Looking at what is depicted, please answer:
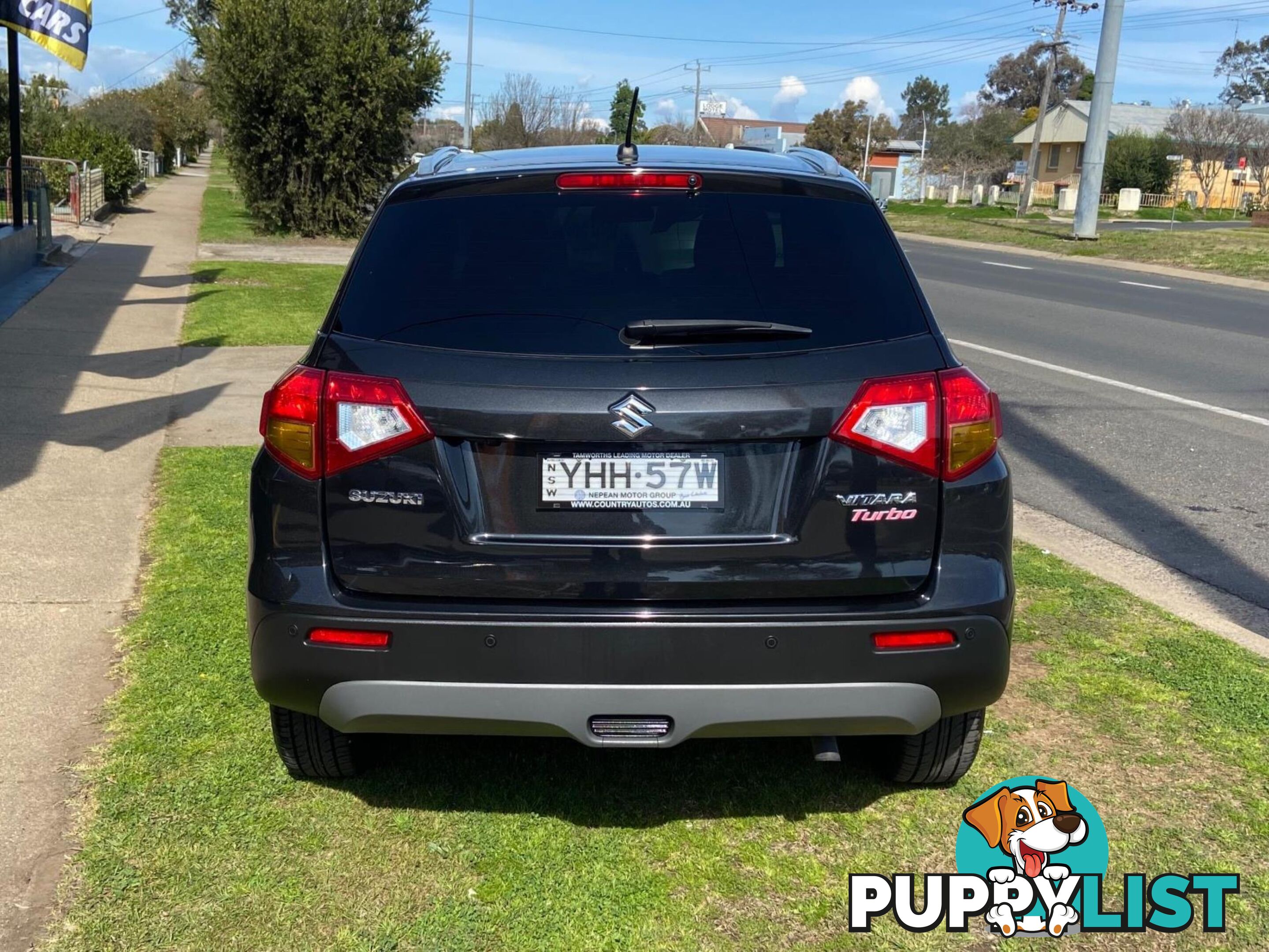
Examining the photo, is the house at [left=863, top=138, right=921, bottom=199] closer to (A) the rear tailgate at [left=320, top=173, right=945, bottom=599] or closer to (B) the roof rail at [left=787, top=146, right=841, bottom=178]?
(B) the roof rail at [left=787, top=146, right=841, bottom=178]

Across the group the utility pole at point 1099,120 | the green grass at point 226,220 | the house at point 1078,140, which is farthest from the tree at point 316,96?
the house at point 1078,140

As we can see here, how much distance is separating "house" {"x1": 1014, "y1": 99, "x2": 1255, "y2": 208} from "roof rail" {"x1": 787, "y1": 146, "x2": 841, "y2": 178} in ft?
236

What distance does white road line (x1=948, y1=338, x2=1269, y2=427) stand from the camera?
923 cm

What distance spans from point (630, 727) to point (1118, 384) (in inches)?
335

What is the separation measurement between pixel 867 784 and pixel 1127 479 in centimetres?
426

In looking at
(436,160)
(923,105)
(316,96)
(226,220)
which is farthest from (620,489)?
(923,105)

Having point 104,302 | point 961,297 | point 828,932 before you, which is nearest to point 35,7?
point 104,302

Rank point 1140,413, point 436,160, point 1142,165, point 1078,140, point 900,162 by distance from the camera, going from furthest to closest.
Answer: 1. point 900,162
2. point 1078,140
3. point 1142,165
4. point 1140,413
5. point 436,160

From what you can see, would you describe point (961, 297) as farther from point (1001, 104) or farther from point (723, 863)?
point (1001, 104)

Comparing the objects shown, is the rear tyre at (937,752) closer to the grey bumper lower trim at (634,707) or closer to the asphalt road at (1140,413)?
the grey bumper lower trim at (634,707)

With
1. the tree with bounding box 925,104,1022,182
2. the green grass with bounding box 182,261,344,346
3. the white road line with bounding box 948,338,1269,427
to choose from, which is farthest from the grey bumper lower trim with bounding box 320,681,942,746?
the tree with bounding box 925,104,1022,182

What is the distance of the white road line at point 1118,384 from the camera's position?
9.23 metres

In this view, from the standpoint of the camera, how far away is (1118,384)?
10445 mm

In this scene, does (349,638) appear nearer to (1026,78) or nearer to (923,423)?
(923,423)
